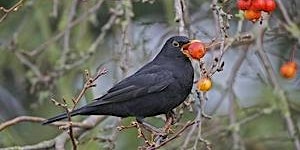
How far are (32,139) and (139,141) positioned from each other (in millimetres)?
935

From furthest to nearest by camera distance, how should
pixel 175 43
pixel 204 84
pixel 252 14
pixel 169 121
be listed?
1. pixel 175 43
2. pixel 169 121
3. pixel 252 14
4. pixel 204 84

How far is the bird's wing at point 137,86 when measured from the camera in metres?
4.25

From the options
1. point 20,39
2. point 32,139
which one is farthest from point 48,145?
point 32,139

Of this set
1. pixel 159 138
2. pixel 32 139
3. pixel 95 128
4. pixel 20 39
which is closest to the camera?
pixel 159 138

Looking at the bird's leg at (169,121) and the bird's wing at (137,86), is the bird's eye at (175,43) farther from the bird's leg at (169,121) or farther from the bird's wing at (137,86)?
the bird's leg at (169,121)

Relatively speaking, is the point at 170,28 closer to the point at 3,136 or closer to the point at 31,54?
the point at 31,54

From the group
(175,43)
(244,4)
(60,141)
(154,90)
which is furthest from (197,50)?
(60,141)

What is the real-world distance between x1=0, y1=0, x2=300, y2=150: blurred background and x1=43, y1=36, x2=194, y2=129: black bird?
0.10 metres

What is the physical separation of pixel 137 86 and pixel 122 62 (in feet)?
0.54

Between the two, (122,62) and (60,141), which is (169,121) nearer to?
(122,62)

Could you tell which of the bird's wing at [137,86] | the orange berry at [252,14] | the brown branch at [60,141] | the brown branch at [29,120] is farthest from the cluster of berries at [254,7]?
the brown branch at [60,141]

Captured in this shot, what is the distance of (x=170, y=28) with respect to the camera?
5160 mm

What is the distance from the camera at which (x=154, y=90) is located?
4273 mm

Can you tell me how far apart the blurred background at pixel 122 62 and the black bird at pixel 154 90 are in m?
0.10
